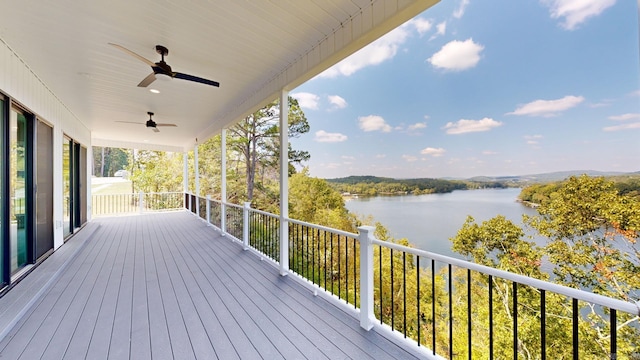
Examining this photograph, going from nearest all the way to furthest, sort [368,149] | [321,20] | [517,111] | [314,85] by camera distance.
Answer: [321,20] < [517,111] < [368,149] < [314,85]

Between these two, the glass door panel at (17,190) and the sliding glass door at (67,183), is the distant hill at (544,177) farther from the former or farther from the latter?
the sliding glass door at (67,183)

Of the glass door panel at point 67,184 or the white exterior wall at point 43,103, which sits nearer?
the white exterior wall at point 43,103

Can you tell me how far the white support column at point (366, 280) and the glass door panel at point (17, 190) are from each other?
4037 mm

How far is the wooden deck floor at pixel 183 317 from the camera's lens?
6.88ft

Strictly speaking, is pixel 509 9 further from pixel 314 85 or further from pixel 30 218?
pixel 30 218

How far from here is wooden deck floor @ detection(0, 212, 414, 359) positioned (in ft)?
6.88

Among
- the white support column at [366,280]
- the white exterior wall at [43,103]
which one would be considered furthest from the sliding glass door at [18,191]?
the white support column at [366,280]

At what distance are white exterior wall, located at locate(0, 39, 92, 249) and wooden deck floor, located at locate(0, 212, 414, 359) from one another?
5.00 ft

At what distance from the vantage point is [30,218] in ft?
12.5

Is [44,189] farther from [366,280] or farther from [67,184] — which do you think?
[366,280]

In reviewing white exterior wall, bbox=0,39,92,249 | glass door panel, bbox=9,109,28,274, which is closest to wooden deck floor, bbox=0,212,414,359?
glass door panel, bbox=9,109,28,274

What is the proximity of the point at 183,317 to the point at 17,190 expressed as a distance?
2.93m

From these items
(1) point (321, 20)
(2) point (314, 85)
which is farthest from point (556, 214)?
(2) point (314, 85)

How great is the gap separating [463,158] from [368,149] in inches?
236
